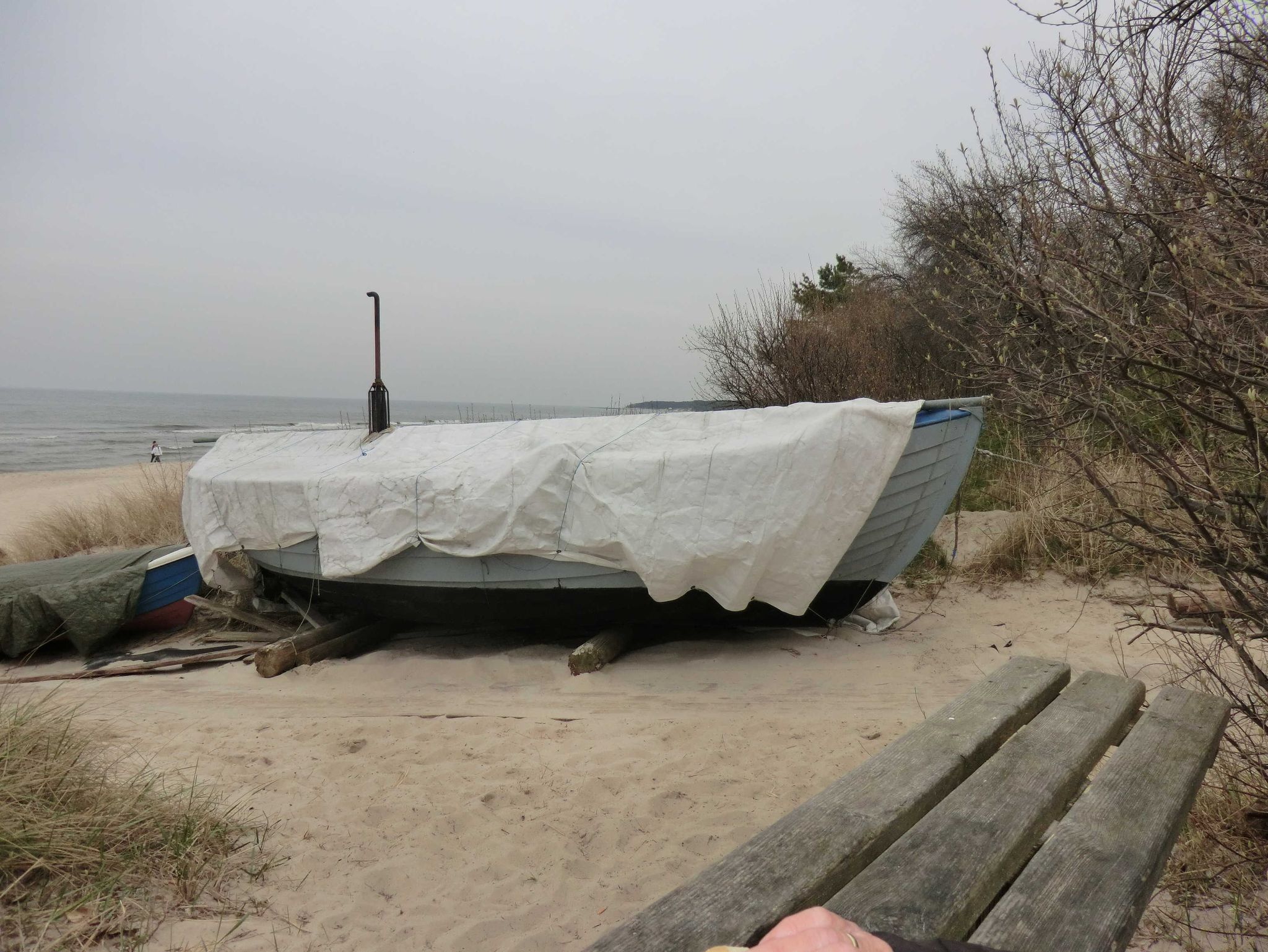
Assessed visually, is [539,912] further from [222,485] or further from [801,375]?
[801,375]

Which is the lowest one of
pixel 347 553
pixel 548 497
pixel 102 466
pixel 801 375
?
pixel 102 466

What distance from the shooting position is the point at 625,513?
5711mm

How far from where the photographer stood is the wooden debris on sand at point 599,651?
585 cm

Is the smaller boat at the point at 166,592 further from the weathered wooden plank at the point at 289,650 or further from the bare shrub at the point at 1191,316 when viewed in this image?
the bare shrub at the point at 1191,316

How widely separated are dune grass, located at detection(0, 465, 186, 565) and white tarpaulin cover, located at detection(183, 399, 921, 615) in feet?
17.4

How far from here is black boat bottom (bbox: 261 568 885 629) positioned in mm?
6168

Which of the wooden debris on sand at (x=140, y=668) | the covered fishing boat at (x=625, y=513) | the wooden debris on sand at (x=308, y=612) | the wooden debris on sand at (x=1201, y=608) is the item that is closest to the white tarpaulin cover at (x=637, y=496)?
the covered fishing boat at (x=625, y=513)

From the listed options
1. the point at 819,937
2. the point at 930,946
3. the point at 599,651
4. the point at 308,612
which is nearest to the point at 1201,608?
the point at 930,946

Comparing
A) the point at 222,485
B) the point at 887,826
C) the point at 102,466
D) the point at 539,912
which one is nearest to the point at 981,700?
the point at 887,826

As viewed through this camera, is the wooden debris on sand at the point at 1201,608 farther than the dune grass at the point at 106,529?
No

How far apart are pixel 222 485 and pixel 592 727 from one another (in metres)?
4.45

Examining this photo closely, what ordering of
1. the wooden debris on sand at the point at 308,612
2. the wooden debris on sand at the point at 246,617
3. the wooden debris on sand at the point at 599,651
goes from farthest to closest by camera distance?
the wooden debris on sand at the point at 246,617
the wooden debris on sand at the point at 308,612
the wooden debris on sand at the point at 599,651

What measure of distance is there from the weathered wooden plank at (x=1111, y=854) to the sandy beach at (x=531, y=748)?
1836 mm

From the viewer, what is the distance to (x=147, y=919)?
9.02 ft
